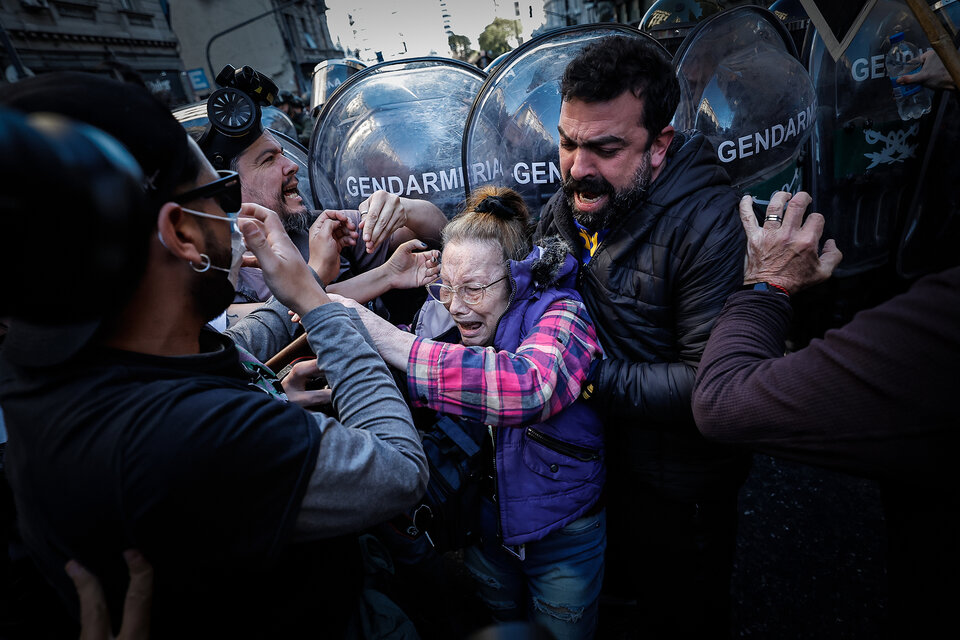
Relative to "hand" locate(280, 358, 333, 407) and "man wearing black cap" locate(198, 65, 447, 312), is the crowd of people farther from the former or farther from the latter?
"man wearing black cap" locate(198, 65, 447, 312)

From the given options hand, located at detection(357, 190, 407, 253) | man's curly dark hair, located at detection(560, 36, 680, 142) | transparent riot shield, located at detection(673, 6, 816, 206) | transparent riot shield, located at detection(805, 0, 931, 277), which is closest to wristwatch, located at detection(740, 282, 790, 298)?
man's curly dark hair, located at detection(560, 36, 680, 142)

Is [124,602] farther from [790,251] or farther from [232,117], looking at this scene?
[232,117]

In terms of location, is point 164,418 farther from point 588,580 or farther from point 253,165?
point 253,165

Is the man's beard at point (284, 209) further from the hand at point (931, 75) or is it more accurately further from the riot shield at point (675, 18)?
the hand at point (931, 75)

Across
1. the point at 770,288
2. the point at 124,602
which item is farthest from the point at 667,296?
the point at 124,602

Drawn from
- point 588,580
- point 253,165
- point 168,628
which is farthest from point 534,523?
point 253,165

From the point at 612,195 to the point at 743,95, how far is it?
49.7 inches

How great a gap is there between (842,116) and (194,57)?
1232 inches

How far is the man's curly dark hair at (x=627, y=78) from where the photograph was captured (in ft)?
5.73

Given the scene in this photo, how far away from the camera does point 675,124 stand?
8.27ft

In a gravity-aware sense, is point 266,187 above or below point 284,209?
above

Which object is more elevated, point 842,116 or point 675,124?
point 675,124

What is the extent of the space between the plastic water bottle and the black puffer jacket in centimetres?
207

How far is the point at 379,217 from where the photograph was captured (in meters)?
2.27
